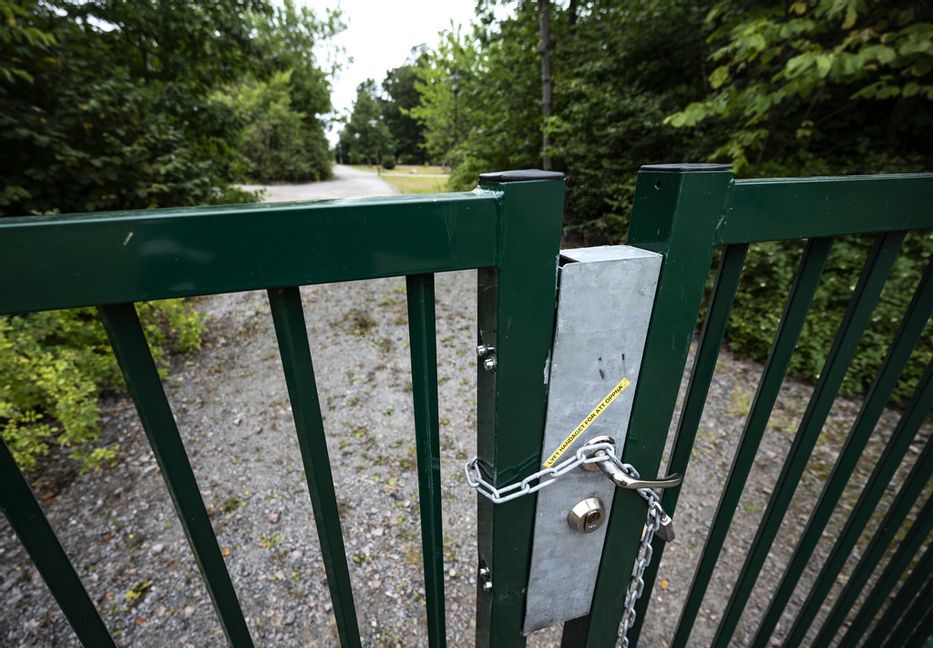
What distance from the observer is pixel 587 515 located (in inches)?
32.9

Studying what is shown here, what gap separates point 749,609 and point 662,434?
237cm

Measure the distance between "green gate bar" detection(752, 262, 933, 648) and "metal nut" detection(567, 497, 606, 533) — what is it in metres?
0.60

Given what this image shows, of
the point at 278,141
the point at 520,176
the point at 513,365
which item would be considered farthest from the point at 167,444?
the point at 278,141

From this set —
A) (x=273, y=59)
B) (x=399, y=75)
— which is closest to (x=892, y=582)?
(x=273, y=59)

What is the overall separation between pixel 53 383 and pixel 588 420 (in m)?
3.77

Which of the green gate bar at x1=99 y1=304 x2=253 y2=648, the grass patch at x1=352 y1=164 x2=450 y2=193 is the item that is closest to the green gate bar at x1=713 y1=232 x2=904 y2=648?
the green gate bar at x1=99 y1=304 x2=253 y2=648

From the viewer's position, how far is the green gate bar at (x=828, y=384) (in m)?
0.85

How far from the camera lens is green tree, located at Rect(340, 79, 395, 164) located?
130 ft

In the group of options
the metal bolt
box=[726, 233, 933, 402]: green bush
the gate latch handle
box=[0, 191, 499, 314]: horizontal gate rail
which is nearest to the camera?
box=[0, 191, 499, 314]: horizontal gate rail

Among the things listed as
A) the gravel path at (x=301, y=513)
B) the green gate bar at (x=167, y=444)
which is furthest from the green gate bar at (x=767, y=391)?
the gravel path at (x=301, y=513)

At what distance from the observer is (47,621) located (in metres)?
2.20

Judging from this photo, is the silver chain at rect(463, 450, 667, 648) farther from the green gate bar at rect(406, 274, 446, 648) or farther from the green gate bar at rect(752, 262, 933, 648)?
the green gate bar at rect(752, 262, 933, 648)

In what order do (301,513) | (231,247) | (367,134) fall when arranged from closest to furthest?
(231,247), (301,513), (367,134)

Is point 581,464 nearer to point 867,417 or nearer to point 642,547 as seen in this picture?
point 642,547
